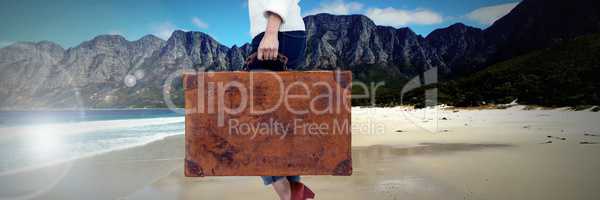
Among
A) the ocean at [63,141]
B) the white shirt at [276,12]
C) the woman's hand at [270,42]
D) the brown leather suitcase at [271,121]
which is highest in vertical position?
the white shirt at [276,12]

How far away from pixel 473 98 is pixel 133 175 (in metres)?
26.0

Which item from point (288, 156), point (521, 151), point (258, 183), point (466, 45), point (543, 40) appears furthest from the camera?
point (466, 45)

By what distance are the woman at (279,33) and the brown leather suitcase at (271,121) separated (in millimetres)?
280

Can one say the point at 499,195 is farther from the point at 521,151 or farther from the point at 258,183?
the point at 521,151

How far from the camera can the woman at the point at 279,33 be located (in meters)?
2.07

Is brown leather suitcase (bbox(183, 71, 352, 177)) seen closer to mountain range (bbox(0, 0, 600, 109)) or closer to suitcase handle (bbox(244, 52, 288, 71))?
suitcase handle (bbox(244, 52, 288, 71))

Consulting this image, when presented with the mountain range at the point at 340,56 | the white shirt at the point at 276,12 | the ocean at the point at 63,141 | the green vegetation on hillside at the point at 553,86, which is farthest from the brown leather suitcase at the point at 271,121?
the mountain range at the point at 340,56

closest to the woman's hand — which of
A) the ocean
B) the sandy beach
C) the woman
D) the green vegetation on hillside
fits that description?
the woman

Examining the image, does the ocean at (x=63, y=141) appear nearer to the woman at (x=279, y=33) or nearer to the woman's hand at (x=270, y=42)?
the woman at (x=279, y=33)

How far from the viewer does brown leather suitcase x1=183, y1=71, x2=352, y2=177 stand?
188 centimetres

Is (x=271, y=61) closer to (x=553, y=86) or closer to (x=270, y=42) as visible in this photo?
(x=270, y=42)

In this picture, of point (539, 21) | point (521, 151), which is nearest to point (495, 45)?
point (539, 21)

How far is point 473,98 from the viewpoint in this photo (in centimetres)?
2667

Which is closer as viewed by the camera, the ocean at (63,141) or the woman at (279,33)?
the woman at (279,33)
